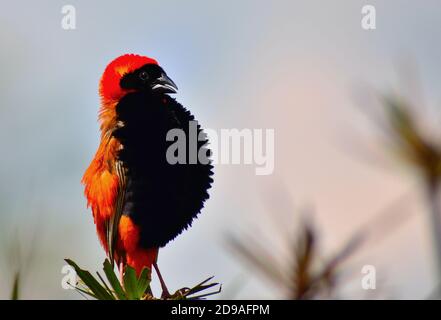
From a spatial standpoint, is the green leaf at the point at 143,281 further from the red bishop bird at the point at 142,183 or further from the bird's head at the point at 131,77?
the bird's head at the point at 131,77

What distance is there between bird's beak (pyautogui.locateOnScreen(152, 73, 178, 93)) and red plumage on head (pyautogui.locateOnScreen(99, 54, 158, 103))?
7.6 inches

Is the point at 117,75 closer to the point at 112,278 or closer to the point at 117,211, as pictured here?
the point at 117,211

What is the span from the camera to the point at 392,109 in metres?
0.65

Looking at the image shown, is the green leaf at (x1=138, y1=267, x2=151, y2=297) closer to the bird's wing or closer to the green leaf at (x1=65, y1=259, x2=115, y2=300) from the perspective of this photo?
the green leaf at (x1=65, y1=259, x2=115, y2=300)

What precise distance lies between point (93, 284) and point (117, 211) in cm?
242

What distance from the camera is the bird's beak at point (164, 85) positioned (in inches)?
158

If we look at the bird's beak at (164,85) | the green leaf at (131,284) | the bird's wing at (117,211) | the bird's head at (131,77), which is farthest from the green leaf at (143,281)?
Answer: the bird's head at (131,77)

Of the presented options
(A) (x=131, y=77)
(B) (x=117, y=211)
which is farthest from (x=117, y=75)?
(B) (x=117, y=211)
